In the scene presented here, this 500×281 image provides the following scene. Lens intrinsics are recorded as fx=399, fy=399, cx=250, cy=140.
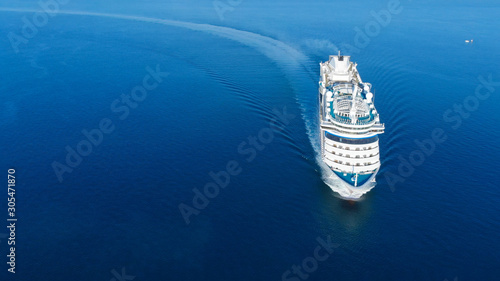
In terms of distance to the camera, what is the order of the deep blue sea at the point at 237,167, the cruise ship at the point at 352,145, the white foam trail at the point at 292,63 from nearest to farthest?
1. the deep blue sea at the point at 237,167
2. the cruise ship at the point at 352,145
3. the white foam trail at the point at 292,63

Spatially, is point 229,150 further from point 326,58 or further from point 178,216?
point 326,58

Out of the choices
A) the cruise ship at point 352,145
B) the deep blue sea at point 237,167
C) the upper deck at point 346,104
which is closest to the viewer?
the deep blue sea at point 237,167

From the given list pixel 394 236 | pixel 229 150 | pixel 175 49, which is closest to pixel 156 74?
pixel 175 49

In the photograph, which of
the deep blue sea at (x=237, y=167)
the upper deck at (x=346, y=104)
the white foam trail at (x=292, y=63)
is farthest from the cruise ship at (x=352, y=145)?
the deep blue sea at (x=237, y=167)

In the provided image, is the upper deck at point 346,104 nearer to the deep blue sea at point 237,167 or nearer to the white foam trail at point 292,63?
the white foam trail at point 292,63

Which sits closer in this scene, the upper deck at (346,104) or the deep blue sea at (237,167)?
the deep blue sea at (237,167)

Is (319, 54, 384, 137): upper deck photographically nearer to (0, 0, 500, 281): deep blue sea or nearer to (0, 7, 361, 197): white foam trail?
(0, 7, 361, 197): white foam trail
